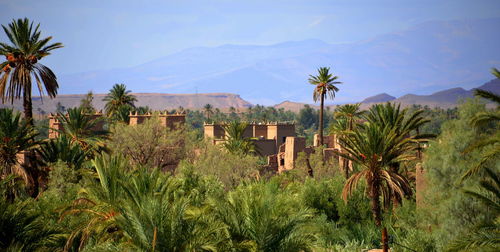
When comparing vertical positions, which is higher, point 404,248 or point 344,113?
point 344,113

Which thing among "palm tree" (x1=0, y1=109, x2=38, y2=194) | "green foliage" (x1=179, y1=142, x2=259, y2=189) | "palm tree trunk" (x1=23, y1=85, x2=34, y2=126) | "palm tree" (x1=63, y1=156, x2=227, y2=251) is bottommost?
"green foliage" (x1=179, y1=142, x2=259, y2=189)

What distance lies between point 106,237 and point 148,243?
10.2ft

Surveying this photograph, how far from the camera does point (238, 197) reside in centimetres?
1675

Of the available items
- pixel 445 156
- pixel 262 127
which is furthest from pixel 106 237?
pixel 262 127

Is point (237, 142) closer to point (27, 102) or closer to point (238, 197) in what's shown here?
point (27, 102)

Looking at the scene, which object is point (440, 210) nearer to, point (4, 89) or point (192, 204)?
point (192, 204)

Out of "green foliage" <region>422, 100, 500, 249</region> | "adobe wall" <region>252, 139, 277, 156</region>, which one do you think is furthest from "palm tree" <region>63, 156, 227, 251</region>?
"adobe wall" <region>252, 139, 277, 156</region>

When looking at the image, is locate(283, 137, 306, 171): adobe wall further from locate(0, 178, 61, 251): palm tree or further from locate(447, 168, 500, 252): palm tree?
locate(0, 178, 61, 251): palm tree

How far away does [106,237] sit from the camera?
15.7m

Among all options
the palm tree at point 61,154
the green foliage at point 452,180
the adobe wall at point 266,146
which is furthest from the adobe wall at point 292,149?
the green foliage at point 452,180

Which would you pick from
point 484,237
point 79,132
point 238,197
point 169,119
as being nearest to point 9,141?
point 79,132

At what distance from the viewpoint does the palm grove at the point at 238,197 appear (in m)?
14.8

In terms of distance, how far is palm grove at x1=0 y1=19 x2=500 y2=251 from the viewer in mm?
14750

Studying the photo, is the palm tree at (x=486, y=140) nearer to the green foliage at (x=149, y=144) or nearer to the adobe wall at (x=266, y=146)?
the green foliage at (x=149, y=144)
